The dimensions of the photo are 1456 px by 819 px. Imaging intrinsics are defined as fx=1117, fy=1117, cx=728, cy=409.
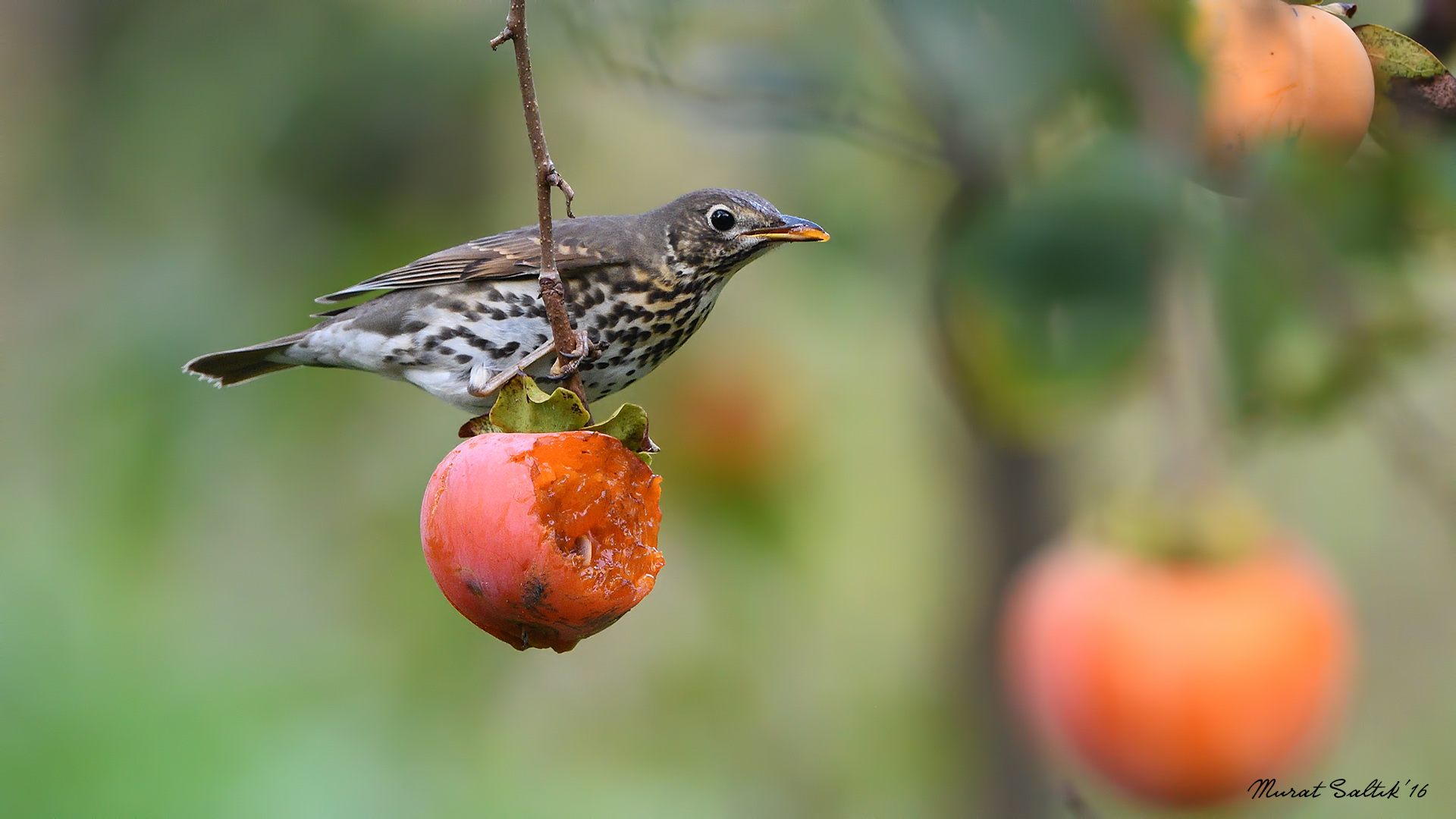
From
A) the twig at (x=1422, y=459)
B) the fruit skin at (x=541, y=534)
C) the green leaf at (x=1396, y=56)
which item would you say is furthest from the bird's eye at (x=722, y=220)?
the green leaf at (x=1396, y=56)

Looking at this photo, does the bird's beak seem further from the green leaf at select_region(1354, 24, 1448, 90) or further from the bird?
the green leaf at select_region(1354, 24, 1448, 90)

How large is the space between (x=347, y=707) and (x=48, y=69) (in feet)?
9.47

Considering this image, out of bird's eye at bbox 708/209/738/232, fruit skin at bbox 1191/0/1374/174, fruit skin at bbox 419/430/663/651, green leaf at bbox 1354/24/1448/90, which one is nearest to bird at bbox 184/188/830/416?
bird's eye at bbox 708/209/738/232

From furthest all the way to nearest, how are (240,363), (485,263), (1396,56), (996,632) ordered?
(996,632) → (240,363) → (485,263) → (1396,56)

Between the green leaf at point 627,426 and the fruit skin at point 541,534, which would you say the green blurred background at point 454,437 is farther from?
the fruit skin at point 541,534

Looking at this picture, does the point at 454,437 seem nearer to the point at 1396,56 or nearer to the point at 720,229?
the point at 720,229

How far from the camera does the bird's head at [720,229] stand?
2580 mm

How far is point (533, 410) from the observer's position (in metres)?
1.85

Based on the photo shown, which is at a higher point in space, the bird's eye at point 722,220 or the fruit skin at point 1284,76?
the fruit skin at point 1284,76

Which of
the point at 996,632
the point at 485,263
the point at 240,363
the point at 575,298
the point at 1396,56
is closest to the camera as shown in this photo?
the point at 1396,56

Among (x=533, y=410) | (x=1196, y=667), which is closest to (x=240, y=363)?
(x=533, y=410)

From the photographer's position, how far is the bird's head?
2.58 metres

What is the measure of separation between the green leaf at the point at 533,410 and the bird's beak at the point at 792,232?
2.12 ft

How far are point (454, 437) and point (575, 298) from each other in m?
1.74
